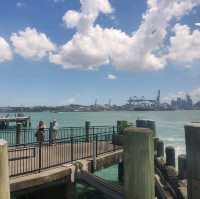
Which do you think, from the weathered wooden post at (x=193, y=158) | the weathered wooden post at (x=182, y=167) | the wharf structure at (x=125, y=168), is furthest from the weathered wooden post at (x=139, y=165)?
the weathered wooden post at (x=182, y=167)

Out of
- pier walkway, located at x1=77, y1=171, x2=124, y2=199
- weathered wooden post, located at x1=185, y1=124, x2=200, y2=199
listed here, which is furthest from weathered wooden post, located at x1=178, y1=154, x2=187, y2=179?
Answer: weathered wooden post, located at x1=185, y1=124, x2=200, y2=199

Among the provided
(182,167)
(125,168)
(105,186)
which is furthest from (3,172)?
(182,167)

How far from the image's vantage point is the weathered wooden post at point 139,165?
6.09m

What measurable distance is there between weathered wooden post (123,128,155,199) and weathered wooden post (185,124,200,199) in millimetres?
1066

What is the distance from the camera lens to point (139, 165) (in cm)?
Result: 611

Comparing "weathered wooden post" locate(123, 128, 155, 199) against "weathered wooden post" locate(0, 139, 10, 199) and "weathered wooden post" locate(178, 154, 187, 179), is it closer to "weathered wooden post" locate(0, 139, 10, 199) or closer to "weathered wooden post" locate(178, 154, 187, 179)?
"weathered wooden post" locate(0, 139, 10, 199)

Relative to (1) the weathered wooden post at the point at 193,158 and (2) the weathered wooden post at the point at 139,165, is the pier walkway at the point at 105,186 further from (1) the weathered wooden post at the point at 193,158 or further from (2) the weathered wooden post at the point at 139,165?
(2) the weathered wooden post at the point at 139,165

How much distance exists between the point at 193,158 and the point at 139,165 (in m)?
1.34

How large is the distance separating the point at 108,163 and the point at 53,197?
10.0 feet

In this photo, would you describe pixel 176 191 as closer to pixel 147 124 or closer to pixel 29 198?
pixel 29 198

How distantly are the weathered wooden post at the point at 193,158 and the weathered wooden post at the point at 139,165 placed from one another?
1066mm

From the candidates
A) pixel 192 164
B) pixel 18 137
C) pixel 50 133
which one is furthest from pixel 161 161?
pixel 192 164

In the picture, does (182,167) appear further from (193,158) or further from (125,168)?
(125,168)

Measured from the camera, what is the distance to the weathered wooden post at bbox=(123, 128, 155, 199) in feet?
20.0
